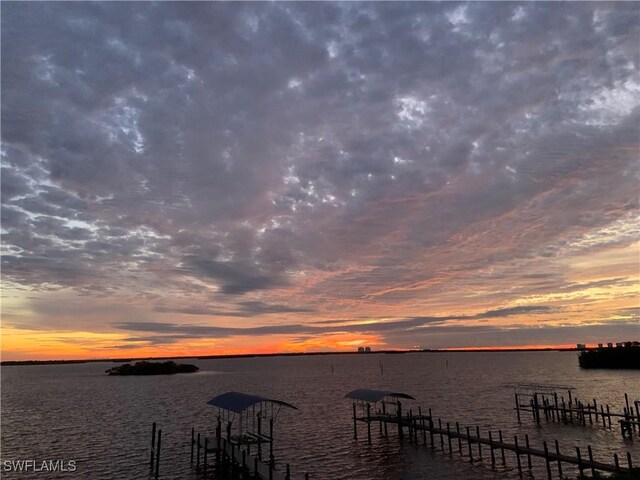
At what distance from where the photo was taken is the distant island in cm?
14938

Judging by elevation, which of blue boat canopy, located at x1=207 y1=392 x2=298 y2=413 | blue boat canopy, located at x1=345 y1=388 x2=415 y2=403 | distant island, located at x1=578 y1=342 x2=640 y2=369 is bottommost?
distant island, located at x1=578 y1=342 x2=640 y2=369

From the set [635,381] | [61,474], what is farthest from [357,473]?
[635,381]

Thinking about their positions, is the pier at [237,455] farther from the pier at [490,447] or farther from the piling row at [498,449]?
the piling row at [498,449]

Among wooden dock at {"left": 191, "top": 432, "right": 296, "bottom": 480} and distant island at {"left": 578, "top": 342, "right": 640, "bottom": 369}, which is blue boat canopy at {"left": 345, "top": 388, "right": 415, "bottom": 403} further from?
distant island at {"left": 578, "top": 342, "right": 640, "bottom": 369}

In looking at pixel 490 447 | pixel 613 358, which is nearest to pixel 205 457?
pixel 490 447

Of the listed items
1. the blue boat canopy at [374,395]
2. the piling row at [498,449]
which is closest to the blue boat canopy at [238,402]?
the blue boat canopy at [374,395]

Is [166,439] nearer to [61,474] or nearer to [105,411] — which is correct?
[61,474]

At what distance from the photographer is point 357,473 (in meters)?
35.4

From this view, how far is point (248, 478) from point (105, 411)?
56727mm

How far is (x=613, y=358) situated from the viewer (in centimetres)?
15575

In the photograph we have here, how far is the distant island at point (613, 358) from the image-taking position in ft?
490

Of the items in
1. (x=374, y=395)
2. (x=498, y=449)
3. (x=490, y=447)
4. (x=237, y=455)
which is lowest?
(x=498, y=449)

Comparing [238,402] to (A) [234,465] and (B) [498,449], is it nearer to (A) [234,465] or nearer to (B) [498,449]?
(A) [234,465]

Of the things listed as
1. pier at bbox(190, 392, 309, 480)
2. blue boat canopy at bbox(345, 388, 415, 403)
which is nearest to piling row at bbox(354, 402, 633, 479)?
blue boat canopy at bbox(345, 388, 415, 403)
